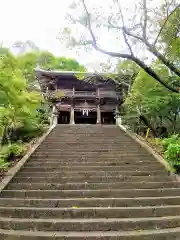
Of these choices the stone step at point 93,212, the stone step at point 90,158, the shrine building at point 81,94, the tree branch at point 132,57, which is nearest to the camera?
the stone step at point 93,212

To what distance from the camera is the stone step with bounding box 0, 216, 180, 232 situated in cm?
Answer: 515

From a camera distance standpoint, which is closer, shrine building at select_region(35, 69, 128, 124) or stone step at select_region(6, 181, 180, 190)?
stone step at select_region(6, 181, 180, 190)

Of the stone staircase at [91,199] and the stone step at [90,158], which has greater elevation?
the stone step at [90,158]

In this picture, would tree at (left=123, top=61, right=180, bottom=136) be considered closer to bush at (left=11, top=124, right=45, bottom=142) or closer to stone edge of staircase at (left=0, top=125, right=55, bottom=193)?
bush at (left=11, top=124, right=45, bottom=142)

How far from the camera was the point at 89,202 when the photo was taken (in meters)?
6.14

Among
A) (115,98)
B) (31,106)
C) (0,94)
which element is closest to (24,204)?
(0,94)

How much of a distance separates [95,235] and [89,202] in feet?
4.51

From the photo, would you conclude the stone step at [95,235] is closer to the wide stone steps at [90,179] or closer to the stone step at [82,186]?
the stone step at [82,186]

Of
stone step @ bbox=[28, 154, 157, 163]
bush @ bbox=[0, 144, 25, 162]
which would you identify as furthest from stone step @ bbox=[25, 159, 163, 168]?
bush @ bbox=[0, 144, 25, 162]

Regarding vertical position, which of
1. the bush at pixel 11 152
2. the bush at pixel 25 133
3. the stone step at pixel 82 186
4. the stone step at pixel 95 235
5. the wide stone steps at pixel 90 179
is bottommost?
the stone step at pixel 95 235

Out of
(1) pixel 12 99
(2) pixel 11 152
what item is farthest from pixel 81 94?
(2) pixel 11 152

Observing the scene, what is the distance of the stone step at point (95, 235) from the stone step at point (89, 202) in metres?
1.11

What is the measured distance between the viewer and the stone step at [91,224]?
5148 millimetres

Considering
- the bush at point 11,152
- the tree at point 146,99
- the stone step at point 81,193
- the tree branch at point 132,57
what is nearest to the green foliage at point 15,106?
the bush at point 11,152
